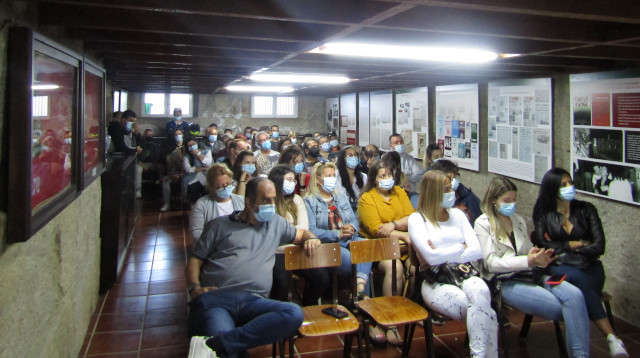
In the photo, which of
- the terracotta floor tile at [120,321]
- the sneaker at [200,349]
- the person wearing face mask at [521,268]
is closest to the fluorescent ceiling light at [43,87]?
the sneaker at [200,349]

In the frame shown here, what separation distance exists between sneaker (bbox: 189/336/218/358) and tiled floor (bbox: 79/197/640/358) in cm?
109

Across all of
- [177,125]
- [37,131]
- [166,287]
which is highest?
[177,125]

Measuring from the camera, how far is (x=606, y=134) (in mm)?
4594

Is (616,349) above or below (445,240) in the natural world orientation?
below

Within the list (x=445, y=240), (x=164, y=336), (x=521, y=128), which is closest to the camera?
(x=445, y=240)

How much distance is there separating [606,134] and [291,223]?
9.57 ft

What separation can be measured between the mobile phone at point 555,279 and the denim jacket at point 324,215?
1.65m

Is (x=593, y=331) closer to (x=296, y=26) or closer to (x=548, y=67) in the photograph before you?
(x=548, y=67)


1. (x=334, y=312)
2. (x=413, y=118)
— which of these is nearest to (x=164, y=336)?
(x=334, y=312)

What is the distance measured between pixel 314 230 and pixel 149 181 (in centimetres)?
791

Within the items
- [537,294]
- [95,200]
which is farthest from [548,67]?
[95,200]

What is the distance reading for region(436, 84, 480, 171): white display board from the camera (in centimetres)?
669

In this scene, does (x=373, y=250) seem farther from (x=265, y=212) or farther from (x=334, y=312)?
(x=265, y=212)

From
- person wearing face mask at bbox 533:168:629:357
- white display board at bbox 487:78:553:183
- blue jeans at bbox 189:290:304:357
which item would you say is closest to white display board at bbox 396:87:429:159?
white display board at bbox 487:78:553:183
